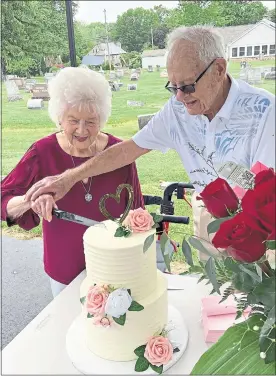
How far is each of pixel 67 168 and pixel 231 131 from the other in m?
0.61

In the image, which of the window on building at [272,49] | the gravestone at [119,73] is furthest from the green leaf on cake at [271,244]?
the gravestone at [119,73]

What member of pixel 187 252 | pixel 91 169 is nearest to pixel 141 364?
pixel 187 252

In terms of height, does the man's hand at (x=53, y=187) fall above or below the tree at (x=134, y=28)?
below

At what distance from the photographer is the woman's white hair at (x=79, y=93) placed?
1.41 meters

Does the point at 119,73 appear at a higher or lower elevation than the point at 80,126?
higher

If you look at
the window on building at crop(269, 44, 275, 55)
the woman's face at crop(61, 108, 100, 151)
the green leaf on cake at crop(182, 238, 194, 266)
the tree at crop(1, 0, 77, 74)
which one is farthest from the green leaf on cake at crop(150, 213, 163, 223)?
the tree at crop(1, 0, 77, 74)

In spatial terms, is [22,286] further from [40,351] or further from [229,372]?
[229,372]

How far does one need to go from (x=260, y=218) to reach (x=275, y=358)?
0.62 feet

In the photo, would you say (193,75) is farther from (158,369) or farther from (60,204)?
(158,369)

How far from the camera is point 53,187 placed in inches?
50.9

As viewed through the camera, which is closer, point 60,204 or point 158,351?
point 158,351

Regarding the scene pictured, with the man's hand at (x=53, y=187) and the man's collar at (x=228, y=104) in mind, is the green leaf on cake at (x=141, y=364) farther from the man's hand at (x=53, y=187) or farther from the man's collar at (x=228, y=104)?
the man's collar at (x=228, y=104)

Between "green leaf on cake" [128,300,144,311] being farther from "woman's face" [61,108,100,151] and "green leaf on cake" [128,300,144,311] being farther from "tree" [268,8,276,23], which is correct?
"tree" [268,8,276,23]

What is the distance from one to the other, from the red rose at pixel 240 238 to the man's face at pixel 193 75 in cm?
90
